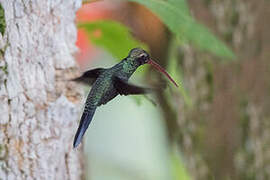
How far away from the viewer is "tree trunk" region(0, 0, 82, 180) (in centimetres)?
60

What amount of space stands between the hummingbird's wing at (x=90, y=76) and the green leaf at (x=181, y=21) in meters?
0.18

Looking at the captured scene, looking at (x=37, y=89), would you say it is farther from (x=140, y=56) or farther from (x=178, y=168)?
(x=178, y=168)

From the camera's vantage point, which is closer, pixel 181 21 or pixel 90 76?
pixel 90 76

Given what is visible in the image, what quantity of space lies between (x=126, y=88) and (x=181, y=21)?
1.01ft

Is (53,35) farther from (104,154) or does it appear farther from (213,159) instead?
(104,154)

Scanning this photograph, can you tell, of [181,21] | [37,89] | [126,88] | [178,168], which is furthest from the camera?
[178,168]

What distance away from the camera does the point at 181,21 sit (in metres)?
0.74

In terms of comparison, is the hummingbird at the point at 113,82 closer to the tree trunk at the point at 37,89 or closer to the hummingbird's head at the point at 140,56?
the hummingbird's head at the point at 140,56

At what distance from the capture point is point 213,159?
→ 1488mm

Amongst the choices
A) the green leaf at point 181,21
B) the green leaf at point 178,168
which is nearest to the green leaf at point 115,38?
the green leaf at point 181,21

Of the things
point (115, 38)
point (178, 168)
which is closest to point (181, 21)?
point (115, 38)

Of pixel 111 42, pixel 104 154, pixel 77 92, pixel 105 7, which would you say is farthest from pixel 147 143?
pixel 77 92

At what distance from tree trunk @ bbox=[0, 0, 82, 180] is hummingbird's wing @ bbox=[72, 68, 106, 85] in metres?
0.08

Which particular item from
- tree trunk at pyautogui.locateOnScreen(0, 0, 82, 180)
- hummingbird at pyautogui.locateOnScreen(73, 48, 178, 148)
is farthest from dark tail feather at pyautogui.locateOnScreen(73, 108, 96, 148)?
tree trunk at pyautogui.locateOnScreen(0, 0, 82, 180)
